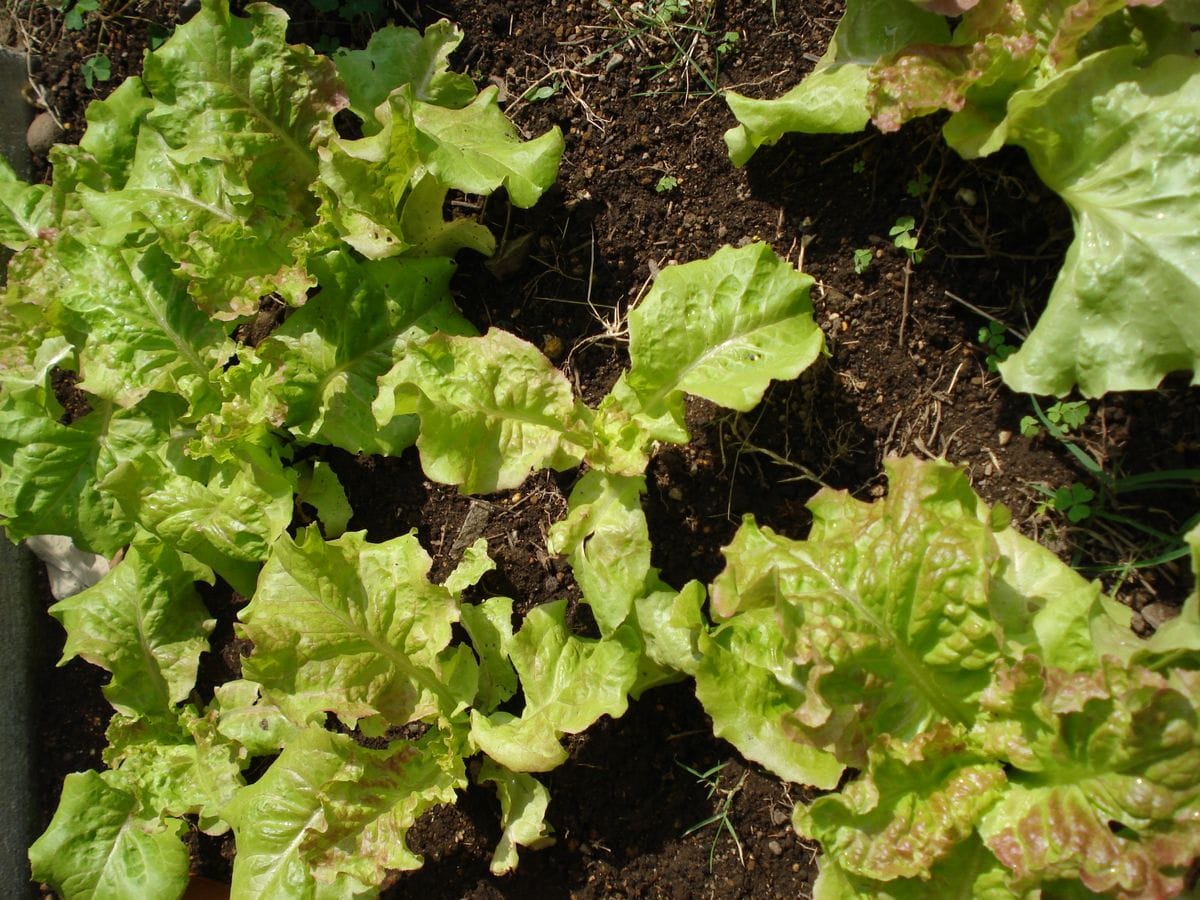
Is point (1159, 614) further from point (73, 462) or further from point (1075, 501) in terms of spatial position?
point (73, 462)

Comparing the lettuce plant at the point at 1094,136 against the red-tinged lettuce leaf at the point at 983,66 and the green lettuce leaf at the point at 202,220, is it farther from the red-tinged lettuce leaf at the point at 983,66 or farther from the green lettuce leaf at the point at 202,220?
the green lettuce leaf at the point at 202,220

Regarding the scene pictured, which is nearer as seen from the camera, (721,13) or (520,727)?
(520,727)

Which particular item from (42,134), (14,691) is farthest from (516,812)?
(42,134)

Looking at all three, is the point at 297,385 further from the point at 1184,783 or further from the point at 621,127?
the point at 1184,783

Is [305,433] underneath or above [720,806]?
above

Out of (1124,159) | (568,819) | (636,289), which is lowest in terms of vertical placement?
(568,819)

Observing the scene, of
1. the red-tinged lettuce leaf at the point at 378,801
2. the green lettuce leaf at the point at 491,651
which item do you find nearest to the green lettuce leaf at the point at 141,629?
the red-tinged lettuce leaf at the point at 378,801

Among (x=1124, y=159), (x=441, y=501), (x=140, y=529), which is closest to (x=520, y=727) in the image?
(x=441, y=501)
